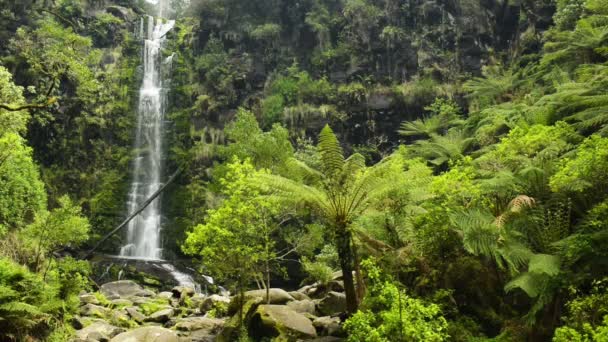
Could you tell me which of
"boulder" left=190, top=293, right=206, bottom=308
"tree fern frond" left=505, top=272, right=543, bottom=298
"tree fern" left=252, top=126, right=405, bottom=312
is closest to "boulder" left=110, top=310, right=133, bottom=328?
"boulder" left=190, top=293, right=206, bottom=308

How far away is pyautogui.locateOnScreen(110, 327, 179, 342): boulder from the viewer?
12.2 m

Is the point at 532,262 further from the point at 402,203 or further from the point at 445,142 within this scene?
the point at 445,142

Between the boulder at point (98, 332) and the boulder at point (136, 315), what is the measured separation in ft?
5.05

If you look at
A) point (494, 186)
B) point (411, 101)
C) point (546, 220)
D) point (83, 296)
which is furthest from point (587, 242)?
point (411, 101)

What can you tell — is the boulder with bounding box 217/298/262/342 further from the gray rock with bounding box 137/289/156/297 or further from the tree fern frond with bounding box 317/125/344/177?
the gray rock with bounding box 137/289/156/297

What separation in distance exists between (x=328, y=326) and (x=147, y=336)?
4.62 m

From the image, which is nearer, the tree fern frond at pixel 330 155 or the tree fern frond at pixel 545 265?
the tree fern frond at pixel 545 265

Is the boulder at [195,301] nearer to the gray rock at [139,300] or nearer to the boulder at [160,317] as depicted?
the gray rock at [139,300]

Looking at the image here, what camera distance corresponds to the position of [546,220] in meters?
8.75

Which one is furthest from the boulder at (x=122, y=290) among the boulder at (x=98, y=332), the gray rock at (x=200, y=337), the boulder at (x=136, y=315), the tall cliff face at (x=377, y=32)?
the tall cliff face at (x=377, y=32)

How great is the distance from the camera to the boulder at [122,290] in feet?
66.3

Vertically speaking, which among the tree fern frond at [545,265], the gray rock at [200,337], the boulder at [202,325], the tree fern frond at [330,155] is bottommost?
the gray rock at [200,337]

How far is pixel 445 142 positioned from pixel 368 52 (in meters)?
15.7

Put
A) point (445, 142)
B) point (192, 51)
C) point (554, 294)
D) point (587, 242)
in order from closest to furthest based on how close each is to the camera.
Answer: point (587, 242) → point (554, 294) → point (445, 142) → point (192, 51)
